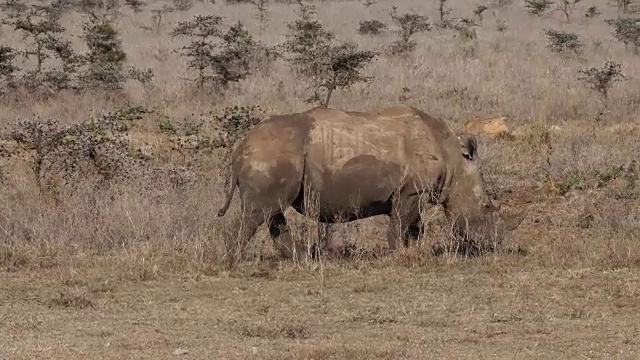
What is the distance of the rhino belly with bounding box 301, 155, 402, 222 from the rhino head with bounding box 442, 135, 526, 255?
2.35 feet

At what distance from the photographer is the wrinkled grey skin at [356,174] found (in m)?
8.95

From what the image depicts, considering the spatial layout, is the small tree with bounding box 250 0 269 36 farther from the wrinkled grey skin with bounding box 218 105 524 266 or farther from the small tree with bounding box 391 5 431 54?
the wrinkled grey skin with bounding box 218 105 524 266

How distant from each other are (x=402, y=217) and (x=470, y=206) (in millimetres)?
752

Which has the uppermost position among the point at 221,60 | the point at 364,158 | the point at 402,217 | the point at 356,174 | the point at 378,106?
the point at 364,158

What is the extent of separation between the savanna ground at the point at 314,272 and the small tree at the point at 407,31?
8347mm

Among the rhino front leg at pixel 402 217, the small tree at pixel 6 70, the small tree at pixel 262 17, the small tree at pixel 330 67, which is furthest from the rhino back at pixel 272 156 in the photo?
the small tree at pixel 262 17

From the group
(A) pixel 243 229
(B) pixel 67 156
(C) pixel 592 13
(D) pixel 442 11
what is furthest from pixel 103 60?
(C) pixel 592 13

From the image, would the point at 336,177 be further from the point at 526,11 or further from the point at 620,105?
the point at 526,11

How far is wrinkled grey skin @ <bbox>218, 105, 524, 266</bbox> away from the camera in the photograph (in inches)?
352

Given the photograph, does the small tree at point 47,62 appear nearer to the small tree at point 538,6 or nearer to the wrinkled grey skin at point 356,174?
the wrinkled grey skin at point 356,174

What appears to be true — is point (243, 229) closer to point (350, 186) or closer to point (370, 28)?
point (350, 186)

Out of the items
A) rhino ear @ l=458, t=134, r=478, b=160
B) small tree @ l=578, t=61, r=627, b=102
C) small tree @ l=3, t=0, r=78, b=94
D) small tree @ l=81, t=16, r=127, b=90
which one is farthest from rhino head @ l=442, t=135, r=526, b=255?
small tree @ l=3, t=0, r=78, b=94

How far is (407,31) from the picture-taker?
30.7 meters

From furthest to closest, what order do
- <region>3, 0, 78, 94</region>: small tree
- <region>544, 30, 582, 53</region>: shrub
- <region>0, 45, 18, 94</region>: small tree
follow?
<region>544, 30, 582, 53</region>: shrub, <region>3, 0, 78, 94</region>: small tree, <region>0, 45, 18, 94</region>: small tree
